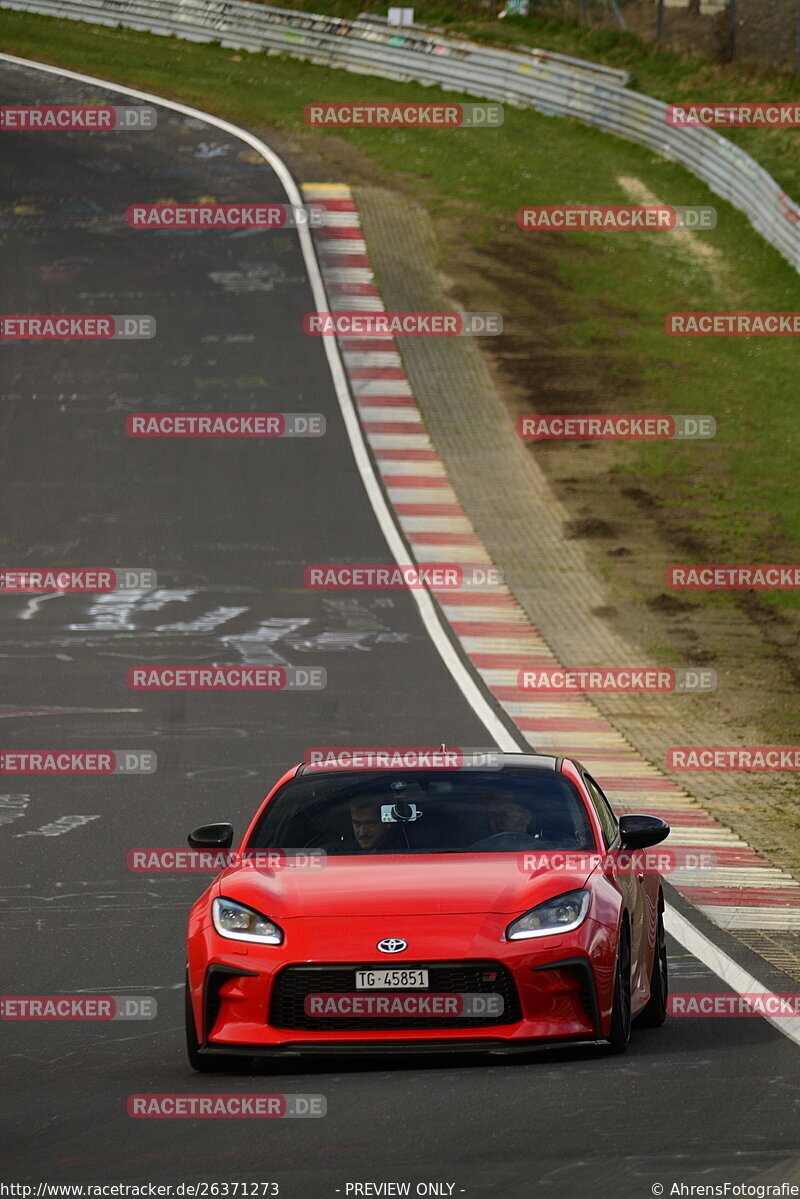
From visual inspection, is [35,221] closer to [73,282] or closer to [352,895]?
[73,282]

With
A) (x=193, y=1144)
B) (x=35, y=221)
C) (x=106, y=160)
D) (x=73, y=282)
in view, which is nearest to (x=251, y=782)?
(x=193, y=1144)

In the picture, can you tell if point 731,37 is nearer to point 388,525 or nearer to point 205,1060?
point 388,525

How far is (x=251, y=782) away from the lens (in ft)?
49.4

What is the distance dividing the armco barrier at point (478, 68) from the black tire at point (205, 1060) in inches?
1249

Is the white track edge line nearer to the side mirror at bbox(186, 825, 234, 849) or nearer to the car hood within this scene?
the car hood

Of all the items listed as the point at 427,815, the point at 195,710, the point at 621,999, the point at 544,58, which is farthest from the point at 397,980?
the point at 544,58

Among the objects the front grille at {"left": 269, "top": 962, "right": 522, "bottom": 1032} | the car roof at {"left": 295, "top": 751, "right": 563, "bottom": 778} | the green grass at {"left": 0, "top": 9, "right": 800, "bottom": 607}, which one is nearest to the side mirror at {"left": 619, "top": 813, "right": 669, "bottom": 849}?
the car roof at {"left": 295, "top": 751, "right": 563, "bottom": 778}

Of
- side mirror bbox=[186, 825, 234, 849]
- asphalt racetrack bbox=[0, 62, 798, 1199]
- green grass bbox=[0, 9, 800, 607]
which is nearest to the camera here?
asphalt racetrack bbox=[0, 62, 798, 1199]

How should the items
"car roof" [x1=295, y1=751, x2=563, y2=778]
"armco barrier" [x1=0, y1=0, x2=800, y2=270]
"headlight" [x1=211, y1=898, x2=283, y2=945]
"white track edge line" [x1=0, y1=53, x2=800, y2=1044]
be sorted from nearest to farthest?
"headlight" [x1=211, y1=898, x2=283, y2=945] → "car roof" [x1=295, y1=751, x2=563, y2=778] → "white track edge line" [x1=0, y1=53, x2=800, y2=1044] → "armco barrier" [x1=0, y1=0, x2=800, y2=270]

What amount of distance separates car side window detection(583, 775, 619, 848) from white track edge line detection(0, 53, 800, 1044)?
1.02 metres

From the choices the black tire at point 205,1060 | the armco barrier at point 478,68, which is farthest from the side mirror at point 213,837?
the armco barrier at point 478,68

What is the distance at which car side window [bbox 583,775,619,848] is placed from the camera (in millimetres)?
9346

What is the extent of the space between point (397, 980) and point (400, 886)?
1.90ft

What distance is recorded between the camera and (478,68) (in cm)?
4788
